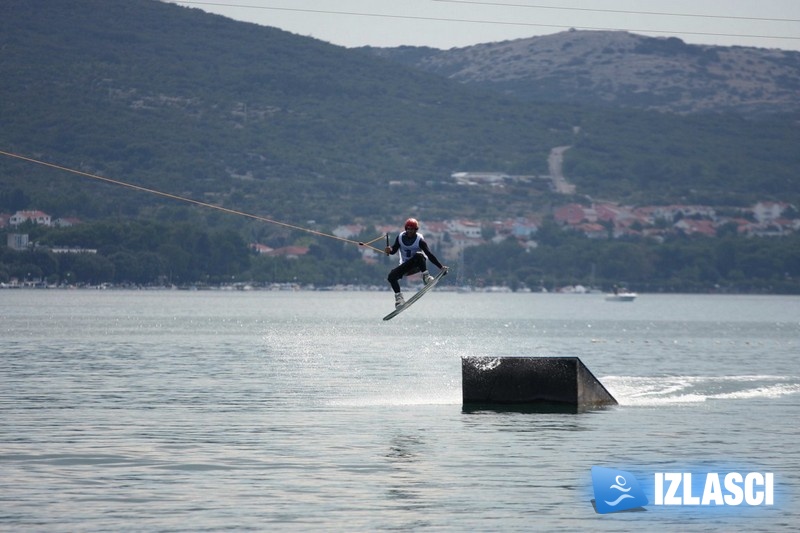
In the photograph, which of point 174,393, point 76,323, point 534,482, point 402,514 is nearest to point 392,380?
point 174,393

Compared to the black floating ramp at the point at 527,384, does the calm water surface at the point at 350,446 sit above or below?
below

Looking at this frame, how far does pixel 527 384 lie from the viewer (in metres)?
36.7

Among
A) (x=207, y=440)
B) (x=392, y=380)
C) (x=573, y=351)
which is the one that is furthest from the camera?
(x=573, y=351)

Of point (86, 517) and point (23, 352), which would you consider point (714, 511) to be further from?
point (23, 352)

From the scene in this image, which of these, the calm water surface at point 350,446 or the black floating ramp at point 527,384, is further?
the black floating ramp at point 527,384

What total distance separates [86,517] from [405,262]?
41.4 ft

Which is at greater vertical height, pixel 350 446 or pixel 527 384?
pixel 527 384

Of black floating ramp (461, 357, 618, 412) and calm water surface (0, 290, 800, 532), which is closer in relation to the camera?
calm water surface (0, 290, 800, 532)

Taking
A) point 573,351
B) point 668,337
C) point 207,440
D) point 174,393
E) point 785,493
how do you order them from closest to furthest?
point 785,493 < point 207,440 < point 174,393 < point 573,351 < point 668,337

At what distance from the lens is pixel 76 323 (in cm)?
12588

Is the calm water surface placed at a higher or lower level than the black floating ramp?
lower

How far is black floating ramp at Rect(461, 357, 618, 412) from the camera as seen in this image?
119ft

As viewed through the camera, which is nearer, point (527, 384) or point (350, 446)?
point (350, 446)

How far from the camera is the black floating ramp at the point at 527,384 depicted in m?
36.4
